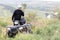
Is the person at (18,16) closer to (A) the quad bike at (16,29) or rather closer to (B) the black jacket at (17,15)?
(B) the black jacket at (17,15)

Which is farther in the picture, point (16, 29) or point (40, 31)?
point (40, 31)

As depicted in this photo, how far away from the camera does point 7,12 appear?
2014 cm

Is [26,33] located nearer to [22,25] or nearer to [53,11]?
[22,25]

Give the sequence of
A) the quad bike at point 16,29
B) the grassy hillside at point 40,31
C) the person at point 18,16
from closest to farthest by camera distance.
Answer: the grassy hillside at point 40,31 → the quad bike at point 16,29 → the person at point 18,16

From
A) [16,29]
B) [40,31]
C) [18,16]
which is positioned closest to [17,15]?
[18,16]

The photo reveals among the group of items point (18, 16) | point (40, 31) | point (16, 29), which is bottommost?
point (40, 31)

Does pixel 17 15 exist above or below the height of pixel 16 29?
above

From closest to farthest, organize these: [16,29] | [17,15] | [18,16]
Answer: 1. [16,29]
2. [18,16]
3. [17,15]

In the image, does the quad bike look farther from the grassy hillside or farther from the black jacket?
the black jacket

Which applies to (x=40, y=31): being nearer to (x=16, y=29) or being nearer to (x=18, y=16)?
(x=18, y=16)

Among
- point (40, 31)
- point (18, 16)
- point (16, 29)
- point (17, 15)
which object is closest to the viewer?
point (16, 29)

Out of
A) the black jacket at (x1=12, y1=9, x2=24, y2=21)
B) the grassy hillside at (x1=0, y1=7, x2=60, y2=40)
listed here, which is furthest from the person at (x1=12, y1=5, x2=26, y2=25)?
the grassy hillside at (x1=0, y1=7, x2=60, y2=40)

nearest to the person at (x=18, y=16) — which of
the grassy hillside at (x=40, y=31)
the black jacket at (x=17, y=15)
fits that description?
the black jacket at (x=17, y=15)

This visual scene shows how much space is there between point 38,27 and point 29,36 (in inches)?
100
